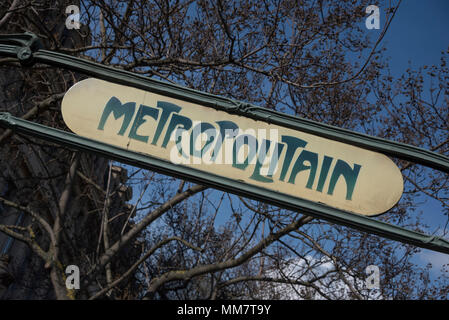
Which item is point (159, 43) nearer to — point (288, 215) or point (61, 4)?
point (61, 4)

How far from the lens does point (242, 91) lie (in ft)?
30.1

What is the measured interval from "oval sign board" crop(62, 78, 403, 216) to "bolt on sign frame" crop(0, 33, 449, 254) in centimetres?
3

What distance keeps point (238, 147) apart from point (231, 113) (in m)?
0.16

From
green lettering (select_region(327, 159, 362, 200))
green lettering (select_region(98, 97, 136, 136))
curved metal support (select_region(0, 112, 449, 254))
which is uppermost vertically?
green lettering (select_region(98, 97, 136, 136))

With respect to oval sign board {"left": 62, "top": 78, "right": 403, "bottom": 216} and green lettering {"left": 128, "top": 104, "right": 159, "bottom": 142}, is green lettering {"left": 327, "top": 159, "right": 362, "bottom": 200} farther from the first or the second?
green lettering {"left": 128, "top": 104, "right": 159, "bottom": 142}

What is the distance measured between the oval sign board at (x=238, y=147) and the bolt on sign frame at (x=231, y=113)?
3 centimetres

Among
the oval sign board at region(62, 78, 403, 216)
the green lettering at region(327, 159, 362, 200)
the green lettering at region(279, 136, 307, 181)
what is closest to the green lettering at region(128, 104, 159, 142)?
the oval sign board at region(62, 78, 403, 216)

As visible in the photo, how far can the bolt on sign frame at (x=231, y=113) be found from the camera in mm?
1495

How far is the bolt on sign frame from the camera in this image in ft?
4.91

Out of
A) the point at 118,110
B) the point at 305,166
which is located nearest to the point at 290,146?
the point at 305,166

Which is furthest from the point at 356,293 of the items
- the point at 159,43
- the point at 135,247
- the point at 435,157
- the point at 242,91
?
the point at 135,247

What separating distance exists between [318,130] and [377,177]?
31 centimetres

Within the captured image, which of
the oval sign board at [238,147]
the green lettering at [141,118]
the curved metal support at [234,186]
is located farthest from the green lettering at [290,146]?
the green lettering at [141,118]

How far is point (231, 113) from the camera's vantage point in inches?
67.9
